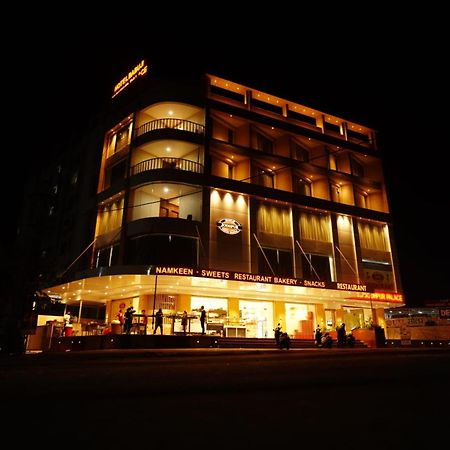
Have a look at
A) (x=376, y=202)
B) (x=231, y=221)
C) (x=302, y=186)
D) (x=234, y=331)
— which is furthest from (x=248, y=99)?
(x=234, y=331)

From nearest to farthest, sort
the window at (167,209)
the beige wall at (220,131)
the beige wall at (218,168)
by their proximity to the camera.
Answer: the window at (167,209), the beige wall at (218,168), the beige wall at (220,131)

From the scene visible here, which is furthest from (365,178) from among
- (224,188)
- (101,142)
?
(101,142)

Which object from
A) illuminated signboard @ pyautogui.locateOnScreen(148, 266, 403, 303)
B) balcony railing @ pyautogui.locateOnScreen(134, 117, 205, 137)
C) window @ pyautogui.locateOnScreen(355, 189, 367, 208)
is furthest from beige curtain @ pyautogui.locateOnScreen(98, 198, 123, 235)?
window @ pyautogui.locateOnScreen(355, 189, 367, 208)

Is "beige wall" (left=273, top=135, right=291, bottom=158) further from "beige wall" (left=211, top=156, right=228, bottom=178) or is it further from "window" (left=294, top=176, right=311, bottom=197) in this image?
"beige wall" (left=211, top=156, right=228, bottom=178)

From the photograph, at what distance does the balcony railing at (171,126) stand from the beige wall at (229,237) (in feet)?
17.6

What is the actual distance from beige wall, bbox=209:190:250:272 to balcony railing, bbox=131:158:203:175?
89.7 inches

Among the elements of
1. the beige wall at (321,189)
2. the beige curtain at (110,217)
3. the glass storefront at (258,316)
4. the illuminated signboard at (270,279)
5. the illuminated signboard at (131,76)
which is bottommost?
the glass storefront at (258,316)

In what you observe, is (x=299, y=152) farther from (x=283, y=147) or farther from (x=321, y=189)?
(x=321, y=189)

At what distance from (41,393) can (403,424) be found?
15.5ft

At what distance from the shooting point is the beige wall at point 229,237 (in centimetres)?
2705

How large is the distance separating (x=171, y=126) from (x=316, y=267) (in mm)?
15713

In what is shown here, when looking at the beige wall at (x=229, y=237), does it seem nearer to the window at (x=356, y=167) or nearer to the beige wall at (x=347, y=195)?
the beige wall at (x=347, y=195)

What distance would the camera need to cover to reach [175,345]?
65.8 feet

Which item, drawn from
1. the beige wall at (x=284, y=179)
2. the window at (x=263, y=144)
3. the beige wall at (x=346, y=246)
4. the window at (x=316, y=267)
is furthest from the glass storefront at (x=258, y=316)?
the window at (x=263, y=144)
